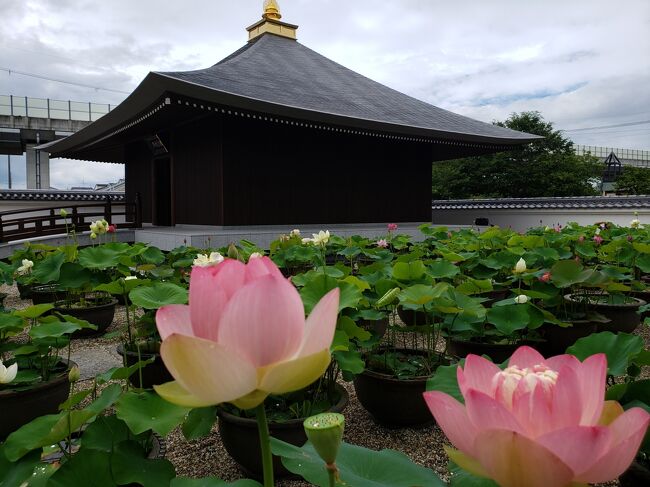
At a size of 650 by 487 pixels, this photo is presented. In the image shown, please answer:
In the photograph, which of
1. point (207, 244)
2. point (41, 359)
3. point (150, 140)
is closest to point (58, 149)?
point (150, 140)

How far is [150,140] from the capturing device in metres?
9.88

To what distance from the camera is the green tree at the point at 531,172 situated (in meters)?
17.5

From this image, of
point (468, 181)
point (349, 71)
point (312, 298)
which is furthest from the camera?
Answer: point (468, 181)

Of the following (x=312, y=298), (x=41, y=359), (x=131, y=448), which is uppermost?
(x=312, y=298)

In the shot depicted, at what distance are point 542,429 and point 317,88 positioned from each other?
10.5 meters

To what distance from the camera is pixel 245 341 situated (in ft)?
1.15

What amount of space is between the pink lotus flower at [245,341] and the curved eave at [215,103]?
6.41 m

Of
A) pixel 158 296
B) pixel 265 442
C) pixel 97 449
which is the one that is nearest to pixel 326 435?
pixel 265 442

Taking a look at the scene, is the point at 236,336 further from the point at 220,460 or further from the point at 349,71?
the point at 349,71

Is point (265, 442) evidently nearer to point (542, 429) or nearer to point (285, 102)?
point (542, 429)

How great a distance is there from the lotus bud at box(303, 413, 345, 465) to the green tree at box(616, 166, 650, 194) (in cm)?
2236

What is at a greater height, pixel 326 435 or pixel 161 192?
pixel 161 192

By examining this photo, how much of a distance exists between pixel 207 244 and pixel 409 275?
195 inches

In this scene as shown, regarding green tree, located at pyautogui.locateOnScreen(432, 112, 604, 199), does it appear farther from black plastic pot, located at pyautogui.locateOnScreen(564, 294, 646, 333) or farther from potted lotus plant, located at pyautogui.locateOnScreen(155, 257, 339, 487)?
potted lotus plant, located at pyautogui.locateOnScreen(155, 257, 339, 487)
